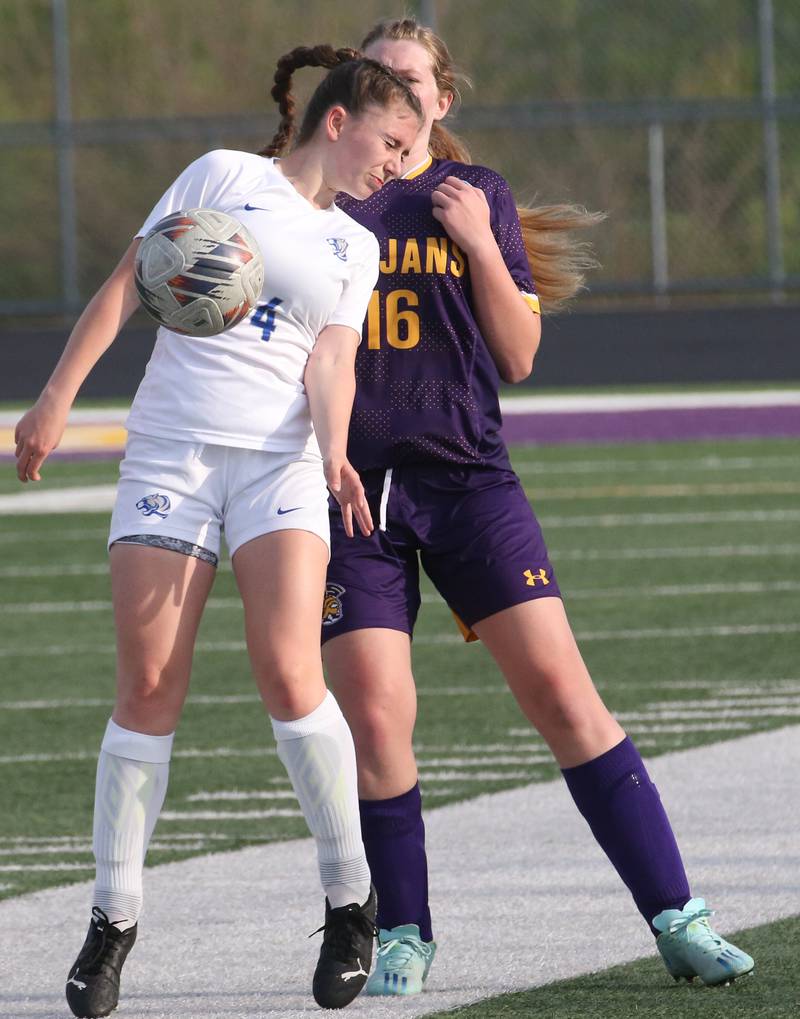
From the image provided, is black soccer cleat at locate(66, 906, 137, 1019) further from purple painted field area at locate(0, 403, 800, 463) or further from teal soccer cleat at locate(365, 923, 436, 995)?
purple painted field area at locate(0, 403, 800, 463)

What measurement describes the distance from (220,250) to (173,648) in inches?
29.4

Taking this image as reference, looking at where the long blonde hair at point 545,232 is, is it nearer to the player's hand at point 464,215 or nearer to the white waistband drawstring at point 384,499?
the player's hand at point 464,215

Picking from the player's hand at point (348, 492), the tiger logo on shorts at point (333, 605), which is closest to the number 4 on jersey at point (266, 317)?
the player's hand at point (348, 492)

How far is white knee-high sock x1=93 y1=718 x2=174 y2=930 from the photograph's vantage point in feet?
14.3

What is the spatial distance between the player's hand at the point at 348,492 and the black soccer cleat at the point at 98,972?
0.88 meters

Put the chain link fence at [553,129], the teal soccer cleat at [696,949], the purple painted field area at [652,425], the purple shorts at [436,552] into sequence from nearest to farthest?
the teal soccer cleat at [696,949], the purple shorts at [436,552], the purple painted field area at [652,425], the chain link fence at [553,129]

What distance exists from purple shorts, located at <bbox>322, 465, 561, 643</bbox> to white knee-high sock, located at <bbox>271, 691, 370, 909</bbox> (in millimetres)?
285

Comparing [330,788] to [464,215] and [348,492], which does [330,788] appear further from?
[464,215]

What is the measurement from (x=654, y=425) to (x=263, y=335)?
18299 mm

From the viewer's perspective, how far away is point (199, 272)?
427 centimetres

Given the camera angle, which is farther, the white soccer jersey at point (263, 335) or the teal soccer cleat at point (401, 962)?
the teal soccer cleat at point (401, 962)

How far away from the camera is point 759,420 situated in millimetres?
22234

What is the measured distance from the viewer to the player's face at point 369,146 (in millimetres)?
4445

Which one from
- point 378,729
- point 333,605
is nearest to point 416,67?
point 333,605
